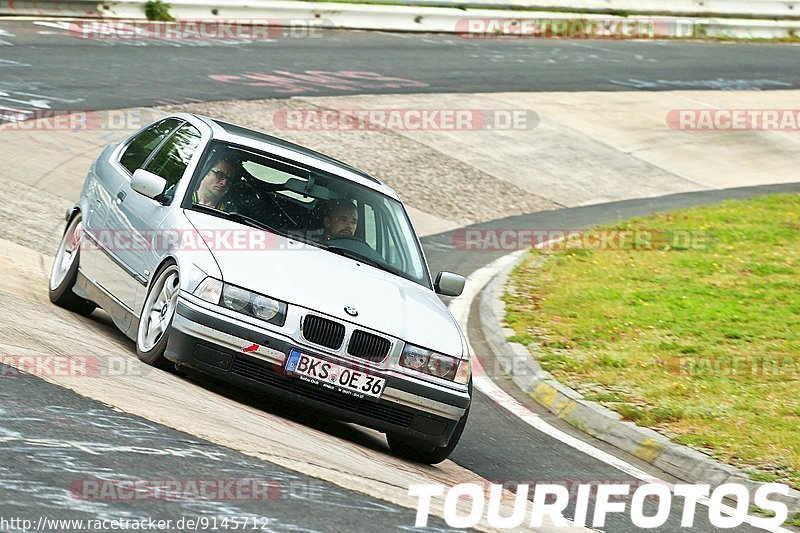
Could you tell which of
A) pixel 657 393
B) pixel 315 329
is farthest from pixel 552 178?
pixel 315 329

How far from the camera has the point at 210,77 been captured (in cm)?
2062

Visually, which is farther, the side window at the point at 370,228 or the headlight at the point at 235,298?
the side window at the point at 370,228

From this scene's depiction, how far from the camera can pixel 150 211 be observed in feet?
27.5

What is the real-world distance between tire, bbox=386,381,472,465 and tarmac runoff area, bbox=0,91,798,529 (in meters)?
0.10

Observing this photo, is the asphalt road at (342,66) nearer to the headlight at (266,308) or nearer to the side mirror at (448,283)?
the side mirror at (448,283)

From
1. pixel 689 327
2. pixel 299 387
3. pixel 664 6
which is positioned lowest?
pixel 689 327

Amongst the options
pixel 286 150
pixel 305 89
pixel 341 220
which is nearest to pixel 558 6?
pixel 305 89

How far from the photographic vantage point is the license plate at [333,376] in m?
7.17

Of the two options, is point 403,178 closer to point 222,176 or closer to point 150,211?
point 222,176

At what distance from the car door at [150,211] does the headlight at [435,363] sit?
1.65 meters

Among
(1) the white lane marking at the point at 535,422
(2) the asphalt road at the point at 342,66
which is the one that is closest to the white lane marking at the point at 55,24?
(2) the asphalt road at the point at 342,66

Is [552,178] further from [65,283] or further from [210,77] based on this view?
[65,283]

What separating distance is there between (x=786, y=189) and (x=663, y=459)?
520 inches

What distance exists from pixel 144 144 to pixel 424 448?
3439 mm
